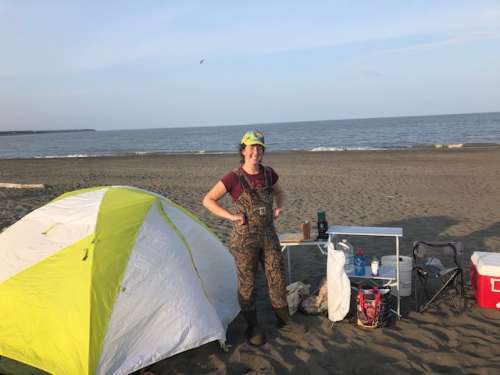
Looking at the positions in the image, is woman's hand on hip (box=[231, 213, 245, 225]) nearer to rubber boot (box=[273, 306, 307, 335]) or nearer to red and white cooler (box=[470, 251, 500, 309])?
rubber boot (box=[273, 306, 307, 335])

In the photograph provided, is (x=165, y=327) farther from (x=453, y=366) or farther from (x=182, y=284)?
(x=453, y=366)

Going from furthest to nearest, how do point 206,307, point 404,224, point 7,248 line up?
point 404,224 < point 7,248 < point 206,307

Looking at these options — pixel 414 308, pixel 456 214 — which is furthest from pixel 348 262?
pixel 456 214

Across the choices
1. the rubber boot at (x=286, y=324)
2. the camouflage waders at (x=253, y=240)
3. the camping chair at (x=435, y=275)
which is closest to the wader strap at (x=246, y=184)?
the camouflage waders at (x=253, y=240)

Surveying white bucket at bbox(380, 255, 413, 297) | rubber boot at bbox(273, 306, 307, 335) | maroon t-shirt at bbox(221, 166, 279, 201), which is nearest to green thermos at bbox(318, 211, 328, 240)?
white bucket at bbox(380, 255, 413, 297)

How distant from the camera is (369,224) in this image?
834 cm

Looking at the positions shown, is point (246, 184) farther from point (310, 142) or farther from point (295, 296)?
point (310, 142)

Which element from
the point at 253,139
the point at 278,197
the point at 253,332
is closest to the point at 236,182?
the point at 253,139

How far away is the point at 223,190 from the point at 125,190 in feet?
4.14

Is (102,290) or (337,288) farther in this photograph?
(337,288)

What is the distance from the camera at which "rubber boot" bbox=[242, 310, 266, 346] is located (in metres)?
4.00

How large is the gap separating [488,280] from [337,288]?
5.53 feet

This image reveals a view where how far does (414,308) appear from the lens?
4754mm

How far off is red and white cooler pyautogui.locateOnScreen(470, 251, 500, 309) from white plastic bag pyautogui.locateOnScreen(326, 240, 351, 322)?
1.51 m
